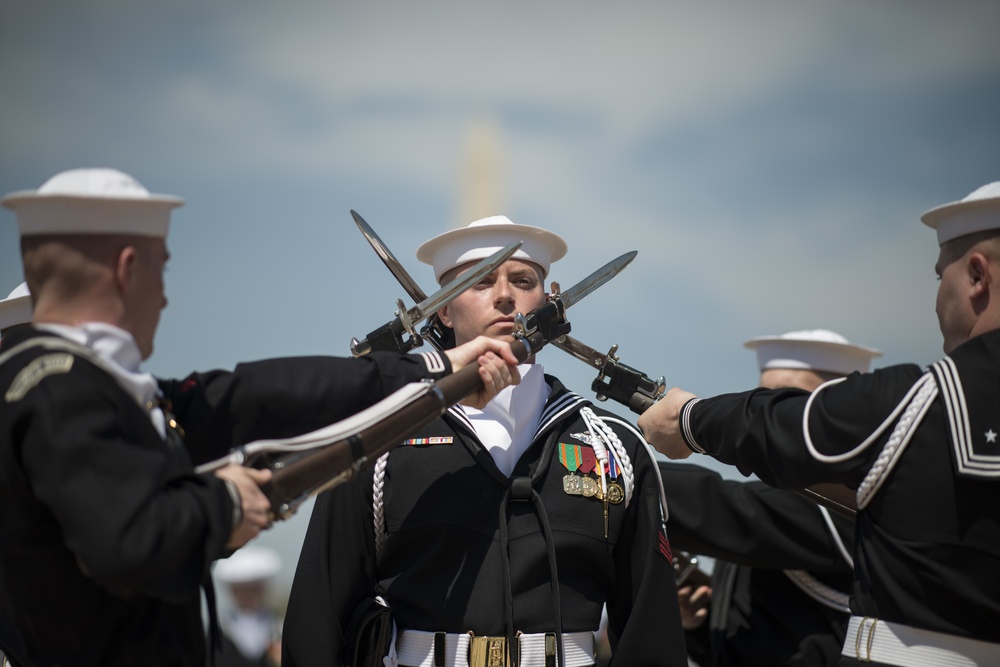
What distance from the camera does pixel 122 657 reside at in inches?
127

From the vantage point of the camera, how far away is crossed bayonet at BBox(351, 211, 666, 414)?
5.10 m

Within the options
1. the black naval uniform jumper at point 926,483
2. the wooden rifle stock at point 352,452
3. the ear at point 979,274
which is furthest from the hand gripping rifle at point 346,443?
the ear at point 979,274

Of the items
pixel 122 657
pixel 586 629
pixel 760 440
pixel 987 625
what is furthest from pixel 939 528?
pixel 122 657

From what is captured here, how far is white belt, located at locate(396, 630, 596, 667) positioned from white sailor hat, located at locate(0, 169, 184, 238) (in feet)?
6.62

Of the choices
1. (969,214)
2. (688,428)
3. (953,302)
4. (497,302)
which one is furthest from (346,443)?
(969,214)

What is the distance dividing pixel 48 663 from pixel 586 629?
217cm

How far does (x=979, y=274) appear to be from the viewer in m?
4.10

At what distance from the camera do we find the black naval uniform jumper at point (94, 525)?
289 centimetres

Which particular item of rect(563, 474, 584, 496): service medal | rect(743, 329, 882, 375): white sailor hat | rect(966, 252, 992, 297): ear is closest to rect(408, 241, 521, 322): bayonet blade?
rect(563, 474, 584, 496): service medal

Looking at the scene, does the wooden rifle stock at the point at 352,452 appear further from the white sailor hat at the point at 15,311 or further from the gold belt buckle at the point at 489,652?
the white sailor hat at the point at 15,311

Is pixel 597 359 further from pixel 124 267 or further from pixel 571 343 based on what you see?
pixel 124 267

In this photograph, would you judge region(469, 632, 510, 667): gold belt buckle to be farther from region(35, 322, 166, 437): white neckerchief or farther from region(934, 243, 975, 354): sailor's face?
region(934, 243, 975, 354): sailor's face

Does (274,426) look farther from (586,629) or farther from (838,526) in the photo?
(838,526)

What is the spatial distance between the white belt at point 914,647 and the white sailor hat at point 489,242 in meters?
2.29
